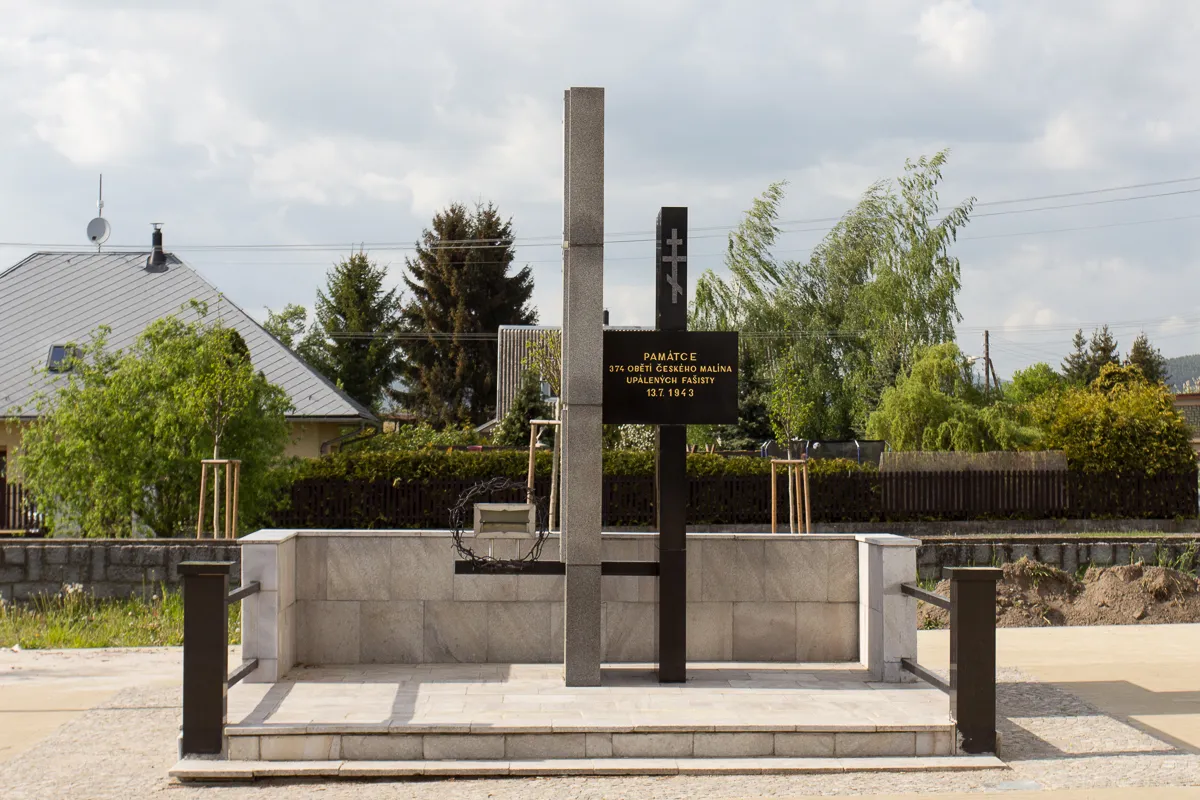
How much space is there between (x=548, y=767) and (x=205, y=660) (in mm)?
2061

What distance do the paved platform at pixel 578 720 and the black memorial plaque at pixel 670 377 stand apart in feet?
6.39

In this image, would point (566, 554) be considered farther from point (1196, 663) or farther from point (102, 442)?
point (102, 442)

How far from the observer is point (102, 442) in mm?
16312

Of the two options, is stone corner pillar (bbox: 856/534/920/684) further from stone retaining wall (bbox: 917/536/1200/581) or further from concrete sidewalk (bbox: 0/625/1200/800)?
stone retaining wall (bbox: 917/536/1200/581)

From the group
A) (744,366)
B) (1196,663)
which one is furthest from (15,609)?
(744,366)

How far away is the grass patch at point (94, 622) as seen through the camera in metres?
11.9

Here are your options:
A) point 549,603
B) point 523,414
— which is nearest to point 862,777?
point 549,603

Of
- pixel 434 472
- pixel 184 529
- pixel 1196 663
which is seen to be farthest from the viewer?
pixel 434 472

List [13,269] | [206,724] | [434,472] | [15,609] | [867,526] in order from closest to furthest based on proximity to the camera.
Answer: [206,724] < [15,609] < [434,472] < [867,526] < [13,269]

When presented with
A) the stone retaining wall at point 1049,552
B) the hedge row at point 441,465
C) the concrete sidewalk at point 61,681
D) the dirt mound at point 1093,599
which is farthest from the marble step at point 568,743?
the hedge row at point 441,465

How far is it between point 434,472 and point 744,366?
17.0 m

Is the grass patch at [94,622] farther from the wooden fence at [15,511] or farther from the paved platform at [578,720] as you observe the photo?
the wooden fence at [15,511]

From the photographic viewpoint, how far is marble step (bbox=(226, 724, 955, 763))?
22.4 feet

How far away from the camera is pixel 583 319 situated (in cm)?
828
